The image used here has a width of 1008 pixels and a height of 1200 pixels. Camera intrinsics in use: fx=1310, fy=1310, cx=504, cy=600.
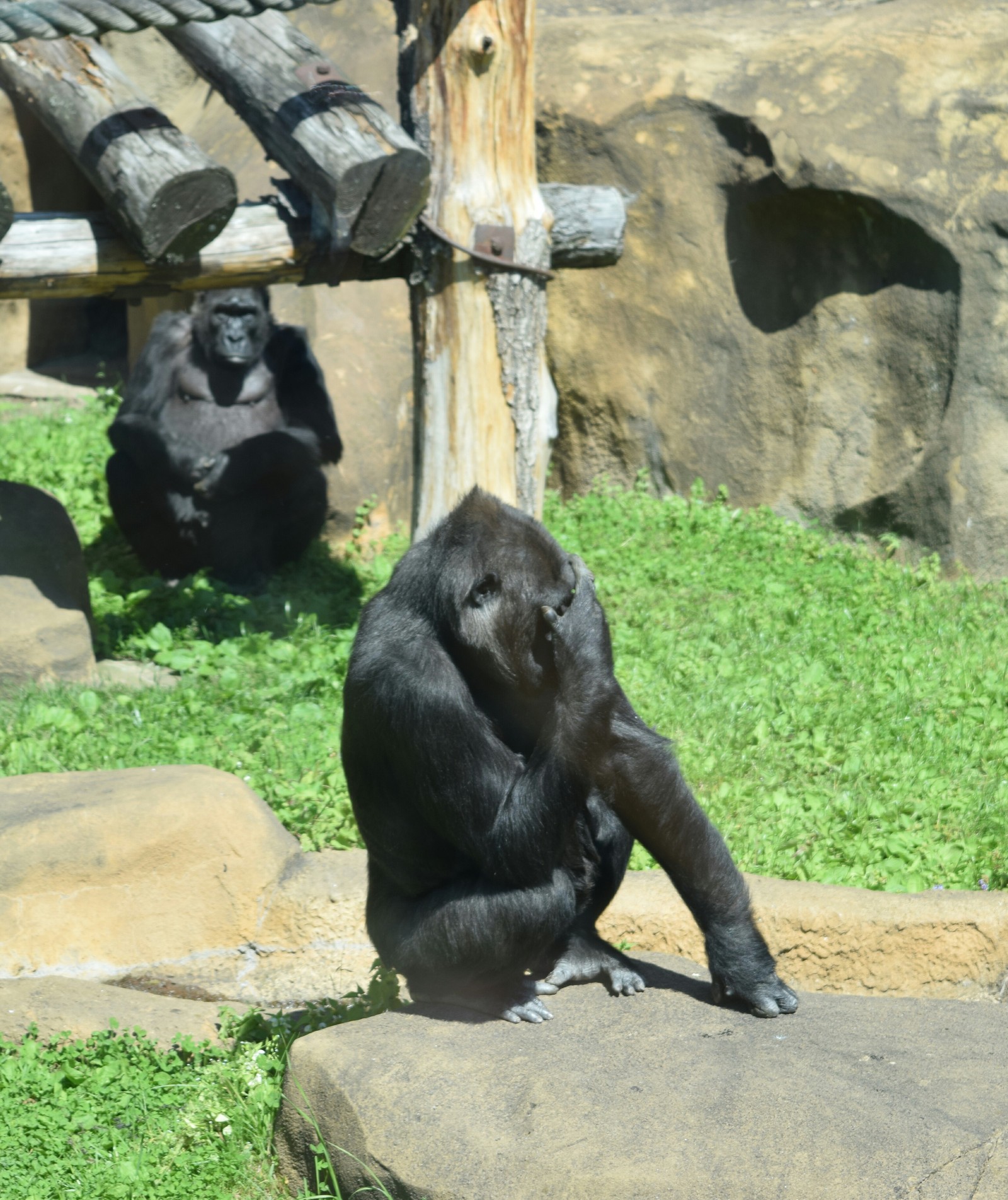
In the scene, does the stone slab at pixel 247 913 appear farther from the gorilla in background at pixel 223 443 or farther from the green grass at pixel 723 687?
the gorilla in background at pixel 223 443

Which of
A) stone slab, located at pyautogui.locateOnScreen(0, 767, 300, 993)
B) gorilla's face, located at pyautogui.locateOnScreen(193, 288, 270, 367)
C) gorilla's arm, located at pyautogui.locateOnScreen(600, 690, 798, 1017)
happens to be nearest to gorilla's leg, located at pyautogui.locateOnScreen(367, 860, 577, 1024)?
gorilla's arm, located at pyautogui.locateOnScreen(600, 690, 798, 1017)

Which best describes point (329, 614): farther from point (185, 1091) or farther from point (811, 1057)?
point (811, 1057)

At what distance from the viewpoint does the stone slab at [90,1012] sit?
342 cm

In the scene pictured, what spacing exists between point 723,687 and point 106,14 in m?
3.40

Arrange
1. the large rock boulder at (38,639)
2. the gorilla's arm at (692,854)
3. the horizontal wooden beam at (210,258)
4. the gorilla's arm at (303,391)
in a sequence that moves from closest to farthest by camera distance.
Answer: the gorilla's arm at (692,854) → the horizontal wooden beam at (210,258) → the large rock boulder at (38,639) → the gorilla's arm at (303,391)

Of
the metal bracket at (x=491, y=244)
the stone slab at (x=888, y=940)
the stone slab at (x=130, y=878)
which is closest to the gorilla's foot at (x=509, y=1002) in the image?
the stone slab at (x=888, y=940)

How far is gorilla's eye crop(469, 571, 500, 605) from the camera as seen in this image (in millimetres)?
2936

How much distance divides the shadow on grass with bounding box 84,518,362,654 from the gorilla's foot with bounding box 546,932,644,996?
10.5 ft

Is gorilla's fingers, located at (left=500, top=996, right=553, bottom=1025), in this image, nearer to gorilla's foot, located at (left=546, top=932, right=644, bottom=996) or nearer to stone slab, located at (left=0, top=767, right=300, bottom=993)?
gorilla's foot, located at (left=546, top=932, right=644, bottom=996)

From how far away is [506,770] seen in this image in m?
2.98

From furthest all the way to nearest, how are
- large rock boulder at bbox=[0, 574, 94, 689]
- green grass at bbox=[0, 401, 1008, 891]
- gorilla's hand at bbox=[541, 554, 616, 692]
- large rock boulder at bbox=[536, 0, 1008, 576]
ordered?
large rock boulder at bbox=[536, 0, 1008, 576] < large rock boulder at bbox=[0, 574, 94, 689] < green grass at bbox=[0, 401, 1008, 891] < gorilla's hand at bbox=[541, 554, 616, 692]

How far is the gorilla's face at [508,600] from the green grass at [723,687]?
1.72 m

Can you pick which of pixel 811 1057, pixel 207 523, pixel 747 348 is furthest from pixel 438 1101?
pixel 747 348

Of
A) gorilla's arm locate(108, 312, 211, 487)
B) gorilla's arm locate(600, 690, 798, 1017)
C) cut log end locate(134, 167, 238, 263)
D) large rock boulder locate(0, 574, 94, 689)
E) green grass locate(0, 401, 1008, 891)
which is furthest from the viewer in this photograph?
gorilla's arm locate(108, 312, 211, 487)
